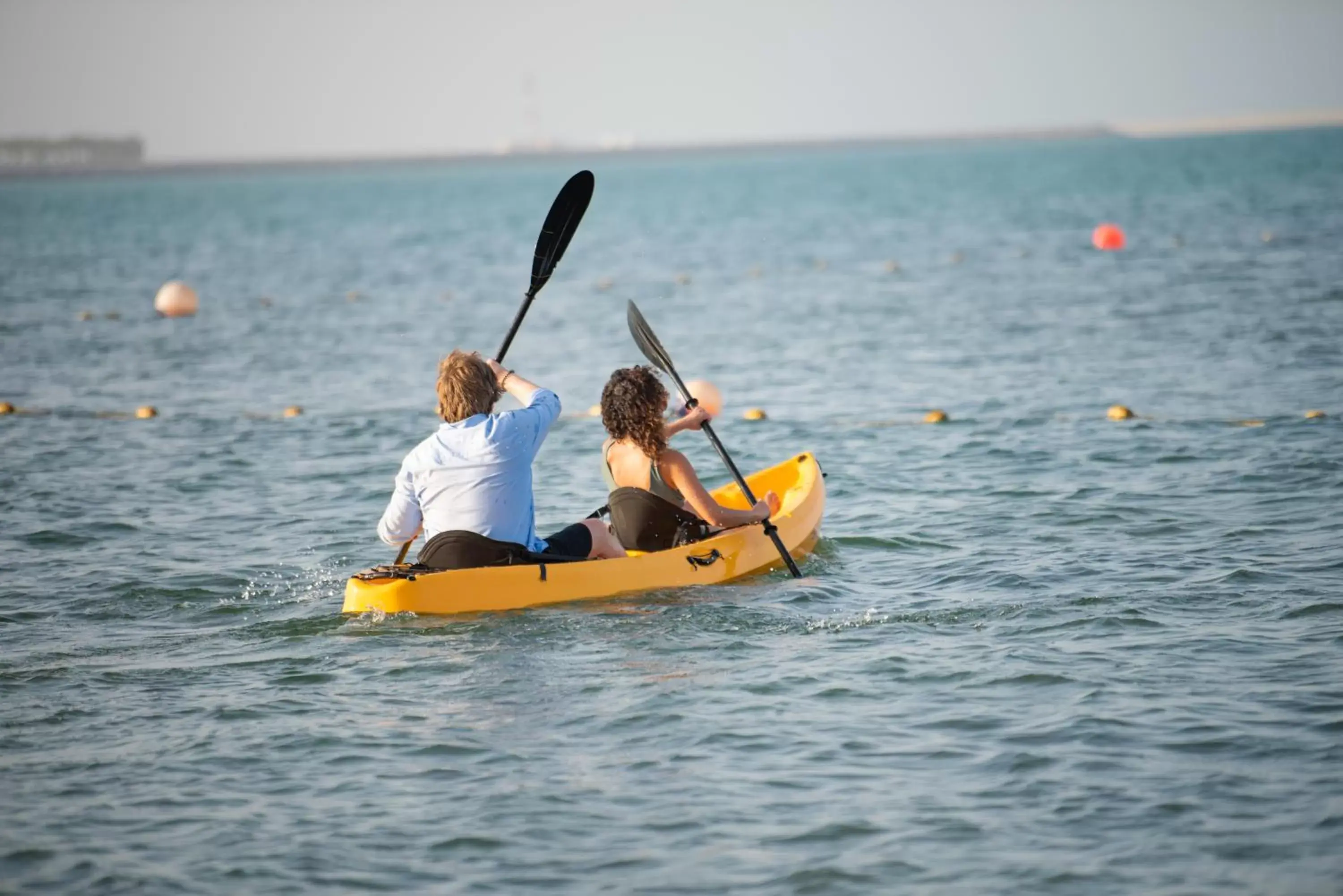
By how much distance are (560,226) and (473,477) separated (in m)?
2.90

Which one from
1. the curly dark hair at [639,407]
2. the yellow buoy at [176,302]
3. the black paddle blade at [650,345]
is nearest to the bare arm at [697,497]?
the curly dark hair at [639,407]

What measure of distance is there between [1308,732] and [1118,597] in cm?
194

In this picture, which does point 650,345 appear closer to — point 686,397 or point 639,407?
point 686,397

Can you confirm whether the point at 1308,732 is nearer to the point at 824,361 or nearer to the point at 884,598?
the point at 884,598

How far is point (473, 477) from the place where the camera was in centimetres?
746

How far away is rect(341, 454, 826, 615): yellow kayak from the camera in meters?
7.56

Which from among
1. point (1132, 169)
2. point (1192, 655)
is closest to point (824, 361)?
point (1192, 655)

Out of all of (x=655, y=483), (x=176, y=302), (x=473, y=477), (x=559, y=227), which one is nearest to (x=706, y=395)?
(x=559, y=227)

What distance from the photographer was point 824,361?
57.5 feet

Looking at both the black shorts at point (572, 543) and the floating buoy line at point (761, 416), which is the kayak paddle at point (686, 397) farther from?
the floating buoy line at point (761, 416)

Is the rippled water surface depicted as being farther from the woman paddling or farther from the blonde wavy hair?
the blonde wavy hair

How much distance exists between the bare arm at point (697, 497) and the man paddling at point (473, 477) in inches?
28.2

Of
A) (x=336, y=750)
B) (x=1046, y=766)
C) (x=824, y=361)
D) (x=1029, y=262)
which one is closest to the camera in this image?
(x=1046, y=766)

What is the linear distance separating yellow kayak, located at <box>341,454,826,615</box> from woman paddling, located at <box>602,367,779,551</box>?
0.13m
